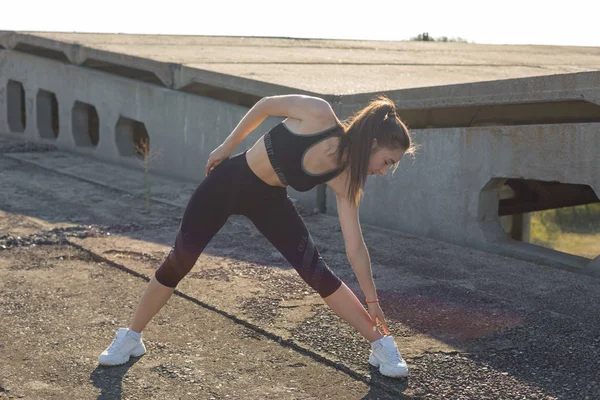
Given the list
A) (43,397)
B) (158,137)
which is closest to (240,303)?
(43,397)

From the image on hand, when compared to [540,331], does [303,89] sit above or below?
above

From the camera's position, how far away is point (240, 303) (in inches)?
242

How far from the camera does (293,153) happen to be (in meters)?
4.43

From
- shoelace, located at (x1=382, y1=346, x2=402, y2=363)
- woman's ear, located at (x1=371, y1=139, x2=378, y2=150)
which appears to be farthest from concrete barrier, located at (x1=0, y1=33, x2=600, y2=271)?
woman's ear, located at (x1=371, y1=139, x2=378, y2=150)

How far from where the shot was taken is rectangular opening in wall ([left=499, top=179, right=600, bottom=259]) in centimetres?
1144

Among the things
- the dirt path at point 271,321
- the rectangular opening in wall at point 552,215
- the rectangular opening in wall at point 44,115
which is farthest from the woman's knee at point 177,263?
the rectangular opening in wall at point 44,115

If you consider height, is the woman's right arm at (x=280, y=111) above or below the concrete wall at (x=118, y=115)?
above

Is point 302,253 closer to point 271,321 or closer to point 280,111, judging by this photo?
point 280,111

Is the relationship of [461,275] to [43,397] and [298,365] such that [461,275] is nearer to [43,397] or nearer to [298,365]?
[298,365]

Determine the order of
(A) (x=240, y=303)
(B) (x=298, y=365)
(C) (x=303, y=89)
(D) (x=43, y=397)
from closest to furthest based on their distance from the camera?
(D) (x=43, y=397) → (B) (x=298, y=365) → (A) (x=240, y=303) → (C) (x=303, y=89)

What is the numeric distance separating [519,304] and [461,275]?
0.90 m

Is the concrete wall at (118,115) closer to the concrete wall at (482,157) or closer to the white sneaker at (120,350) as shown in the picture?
the concrete wall at (482,157)

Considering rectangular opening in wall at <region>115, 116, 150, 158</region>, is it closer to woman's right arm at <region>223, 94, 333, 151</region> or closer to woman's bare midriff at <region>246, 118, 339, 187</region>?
woman's right arm at <region>223, 94, 333, 151</region>

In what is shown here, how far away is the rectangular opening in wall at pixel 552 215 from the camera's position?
37.5ft
